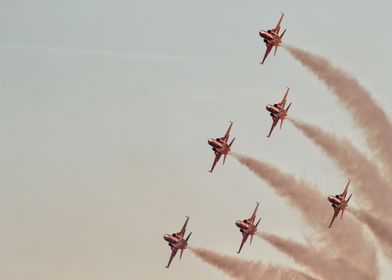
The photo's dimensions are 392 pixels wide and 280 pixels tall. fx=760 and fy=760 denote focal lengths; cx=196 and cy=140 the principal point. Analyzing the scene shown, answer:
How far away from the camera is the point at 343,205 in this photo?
102188mm

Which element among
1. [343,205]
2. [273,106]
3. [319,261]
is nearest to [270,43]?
[273,106]

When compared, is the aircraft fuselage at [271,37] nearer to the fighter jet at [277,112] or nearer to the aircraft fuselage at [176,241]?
the fighter jet at [277,112]

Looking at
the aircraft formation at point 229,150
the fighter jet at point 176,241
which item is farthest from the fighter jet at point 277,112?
the fighter jet at point 176,241

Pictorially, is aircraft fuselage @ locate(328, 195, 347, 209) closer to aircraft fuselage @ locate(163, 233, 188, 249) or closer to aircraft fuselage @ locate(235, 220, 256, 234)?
aircraft fuselage @ locate(235, 220, 256, 234)

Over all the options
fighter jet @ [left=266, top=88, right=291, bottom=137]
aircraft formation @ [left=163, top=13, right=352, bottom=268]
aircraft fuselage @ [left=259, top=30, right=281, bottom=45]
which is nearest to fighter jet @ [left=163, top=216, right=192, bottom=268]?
aircraft formation @ [left=163, top=13, right=352, bottom=268]

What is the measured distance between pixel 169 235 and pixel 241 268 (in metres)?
12.8

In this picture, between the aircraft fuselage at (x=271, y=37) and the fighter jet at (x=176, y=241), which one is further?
the fighter jet at (x=176, y=241)

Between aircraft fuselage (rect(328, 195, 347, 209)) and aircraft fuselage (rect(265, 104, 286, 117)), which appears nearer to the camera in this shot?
aircraft fuselage (rect(328, 195, 347, 209))

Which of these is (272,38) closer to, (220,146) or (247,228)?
(220,146)

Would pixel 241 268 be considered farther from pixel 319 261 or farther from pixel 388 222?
pixel 388 222

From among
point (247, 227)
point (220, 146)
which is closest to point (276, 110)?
point (220, 146)

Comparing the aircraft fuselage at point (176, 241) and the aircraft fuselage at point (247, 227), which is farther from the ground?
the aircraft fuselage at point (247, 227)

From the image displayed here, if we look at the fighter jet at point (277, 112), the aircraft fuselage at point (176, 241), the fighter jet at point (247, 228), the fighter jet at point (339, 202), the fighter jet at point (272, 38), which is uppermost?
the fighter jet at point (272, 38)

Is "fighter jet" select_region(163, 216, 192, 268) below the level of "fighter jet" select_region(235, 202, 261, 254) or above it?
below
